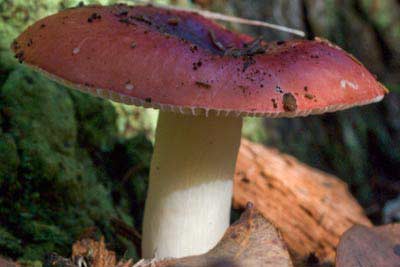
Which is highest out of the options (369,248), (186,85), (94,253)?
(186,85)

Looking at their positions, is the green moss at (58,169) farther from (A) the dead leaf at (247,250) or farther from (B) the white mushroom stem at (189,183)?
(A) the dead leaf at (247,250)

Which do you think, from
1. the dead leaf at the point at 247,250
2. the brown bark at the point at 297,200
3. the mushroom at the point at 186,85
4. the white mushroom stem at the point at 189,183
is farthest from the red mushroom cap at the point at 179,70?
the brown bark at the point at 297,200

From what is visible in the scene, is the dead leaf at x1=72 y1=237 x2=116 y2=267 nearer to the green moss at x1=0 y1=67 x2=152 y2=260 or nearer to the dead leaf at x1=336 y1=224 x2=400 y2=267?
the green moss at x1=0 y1=67 x2=152 y2=260

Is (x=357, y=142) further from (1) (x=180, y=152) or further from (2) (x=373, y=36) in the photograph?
(1) (x=180, y=152)

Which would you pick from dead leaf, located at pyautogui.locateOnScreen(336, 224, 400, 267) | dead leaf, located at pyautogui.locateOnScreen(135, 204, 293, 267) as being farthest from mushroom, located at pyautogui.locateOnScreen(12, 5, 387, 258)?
dead leaf, located at pyautogui.locateOnScreen(336, 224, 400, 267)

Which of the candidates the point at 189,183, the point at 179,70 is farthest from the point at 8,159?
the point at 179,70

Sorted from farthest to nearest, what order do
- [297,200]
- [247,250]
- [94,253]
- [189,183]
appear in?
[297,200], [189,183], [94,253], [247,250]

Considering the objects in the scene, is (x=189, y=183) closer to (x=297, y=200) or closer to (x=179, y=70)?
(x=179, y=70)

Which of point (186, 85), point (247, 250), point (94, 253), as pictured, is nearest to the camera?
point (186, 85)
